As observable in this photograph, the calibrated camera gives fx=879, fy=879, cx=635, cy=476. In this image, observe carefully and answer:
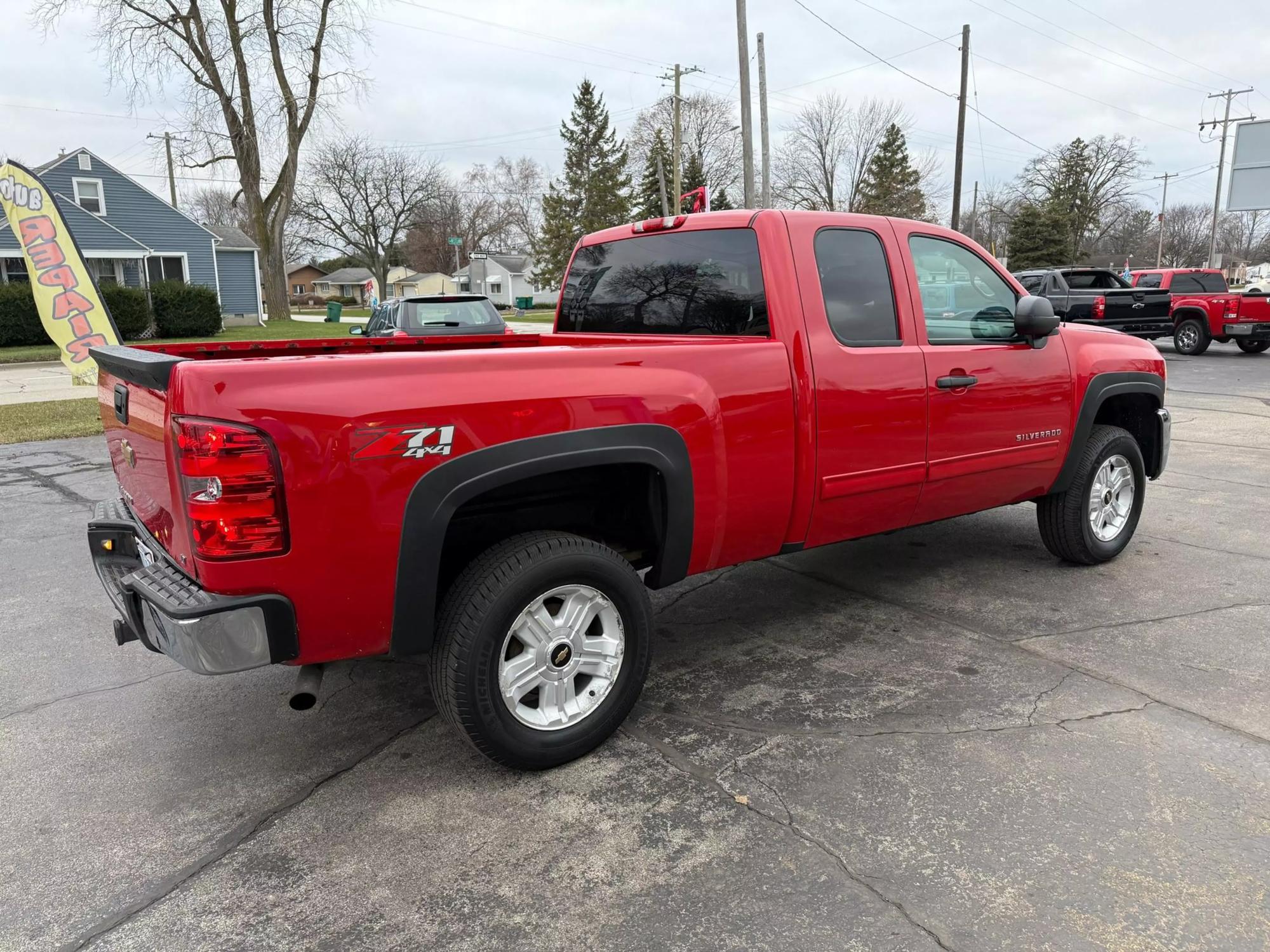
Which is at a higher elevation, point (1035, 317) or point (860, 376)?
point (1035, 317)

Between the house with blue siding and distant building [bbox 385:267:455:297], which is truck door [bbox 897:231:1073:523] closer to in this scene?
the house with blue siding

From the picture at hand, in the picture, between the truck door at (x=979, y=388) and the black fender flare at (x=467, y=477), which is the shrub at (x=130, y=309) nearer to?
the truck door at (x=979, y=388)

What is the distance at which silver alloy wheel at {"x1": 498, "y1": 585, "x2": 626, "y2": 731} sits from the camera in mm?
2893

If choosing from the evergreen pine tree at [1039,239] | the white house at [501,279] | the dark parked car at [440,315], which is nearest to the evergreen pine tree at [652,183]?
the evergreen pine tree at [1039,239]

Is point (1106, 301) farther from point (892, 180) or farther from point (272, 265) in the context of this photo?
point (892, 180)

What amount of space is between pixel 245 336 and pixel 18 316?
254 inches

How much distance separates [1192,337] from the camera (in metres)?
19.0

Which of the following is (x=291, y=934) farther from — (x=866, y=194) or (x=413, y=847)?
(x=866, y=194)

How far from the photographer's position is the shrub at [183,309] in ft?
95.8

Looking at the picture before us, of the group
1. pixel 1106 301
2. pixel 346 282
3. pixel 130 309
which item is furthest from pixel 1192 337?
pixel 346 282

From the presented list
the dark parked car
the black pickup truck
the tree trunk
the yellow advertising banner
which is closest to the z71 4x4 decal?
the yellow advertising banner

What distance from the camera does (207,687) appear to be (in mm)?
3740

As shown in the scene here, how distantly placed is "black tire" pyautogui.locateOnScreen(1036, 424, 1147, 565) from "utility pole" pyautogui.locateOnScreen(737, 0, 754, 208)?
57.3ft

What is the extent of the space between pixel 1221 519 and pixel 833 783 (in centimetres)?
476
